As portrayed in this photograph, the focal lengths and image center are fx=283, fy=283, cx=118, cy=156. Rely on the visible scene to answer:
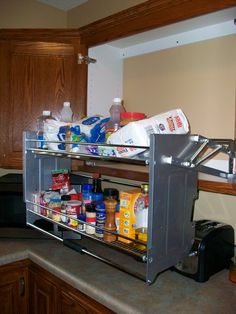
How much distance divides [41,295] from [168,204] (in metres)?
0.81

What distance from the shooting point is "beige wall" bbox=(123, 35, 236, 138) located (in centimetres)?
125

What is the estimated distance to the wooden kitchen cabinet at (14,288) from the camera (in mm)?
1274

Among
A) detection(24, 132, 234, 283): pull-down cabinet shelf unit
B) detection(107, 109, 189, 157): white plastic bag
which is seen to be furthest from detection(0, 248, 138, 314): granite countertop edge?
detection(107, 109, 189, 157): white plastic bag

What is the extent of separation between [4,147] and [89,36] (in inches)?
28.3

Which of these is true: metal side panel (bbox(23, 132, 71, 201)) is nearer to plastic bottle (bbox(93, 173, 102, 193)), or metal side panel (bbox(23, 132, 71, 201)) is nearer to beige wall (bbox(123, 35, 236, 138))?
plastic bottle (bbox(93, 173, 102, 193))

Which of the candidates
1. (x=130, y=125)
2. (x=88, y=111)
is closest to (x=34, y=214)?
(x=88, y=111)

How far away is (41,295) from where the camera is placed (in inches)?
50.0

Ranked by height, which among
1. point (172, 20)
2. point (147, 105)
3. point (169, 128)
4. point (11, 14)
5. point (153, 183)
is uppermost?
point (11, 14)

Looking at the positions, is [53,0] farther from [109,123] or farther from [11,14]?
[109,123]

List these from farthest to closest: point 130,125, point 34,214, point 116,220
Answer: point 34,214
point 116,220
point 130,125

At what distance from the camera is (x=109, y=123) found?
110cm

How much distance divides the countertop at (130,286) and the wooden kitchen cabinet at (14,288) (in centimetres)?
4

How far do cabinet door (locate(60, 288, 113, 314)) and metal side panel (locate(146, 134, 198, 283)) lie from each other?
315mm

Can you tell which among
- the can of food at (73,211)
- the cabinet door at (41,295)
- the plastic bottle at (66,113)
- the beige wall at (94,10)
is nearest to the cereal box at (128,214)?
the can of food at (73,211)
